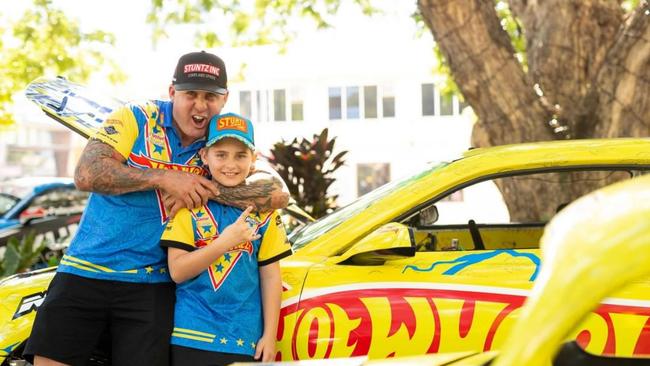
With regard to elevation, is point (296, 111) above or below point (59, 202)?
above

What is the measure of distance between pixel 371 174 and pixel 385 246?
25.0 metres

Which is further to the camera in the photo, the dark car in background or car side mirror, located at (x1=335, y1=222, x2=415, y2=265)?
the dark car in background

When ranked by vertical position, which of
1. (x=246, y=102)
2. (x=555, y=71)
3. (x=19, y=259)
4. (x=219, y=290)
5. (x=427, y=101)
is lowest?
(x=19, y=259)

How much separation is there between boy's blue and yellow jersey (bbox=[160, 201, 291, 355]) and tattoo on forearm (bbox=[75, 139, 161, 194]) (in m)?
0.19

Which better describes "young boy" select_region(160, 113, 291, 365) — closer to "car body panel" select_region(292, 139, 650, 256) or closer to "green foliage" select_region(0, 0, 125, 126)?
"car body panel" select_region(292, 139, 650, 256)

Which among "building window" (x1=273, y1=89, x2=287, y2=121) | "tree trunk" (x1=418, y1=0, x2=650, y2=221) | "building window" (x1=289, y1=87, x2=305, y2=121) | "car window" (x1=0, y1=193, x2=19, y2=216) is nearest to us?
"tree trunk" (x1=418, y1=0, x2=650, y2=221)

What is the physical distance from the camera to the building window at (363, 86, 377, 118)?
27125 millimetres

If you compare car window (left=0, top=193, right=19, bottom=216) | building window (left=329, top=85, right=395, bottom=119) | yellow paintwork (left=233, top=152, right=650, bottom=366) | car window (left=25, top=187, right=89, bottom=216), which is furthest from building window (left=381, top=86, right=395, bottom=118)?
yellow paintwork (left=233, top=152, right=650, bottom=366)

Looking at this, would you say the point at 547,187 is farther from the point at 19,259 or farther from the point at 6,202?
the point at 6,202

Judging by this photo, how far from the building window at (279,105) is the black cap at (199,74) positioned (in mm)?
25216

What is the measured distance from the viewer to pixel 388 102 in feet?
88.7

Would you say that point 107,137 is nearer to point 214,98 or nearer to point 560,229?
point 214,98

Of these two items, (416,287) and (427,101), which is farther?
(427,101)

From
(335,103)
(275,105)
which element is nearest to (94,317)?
(335,103)
